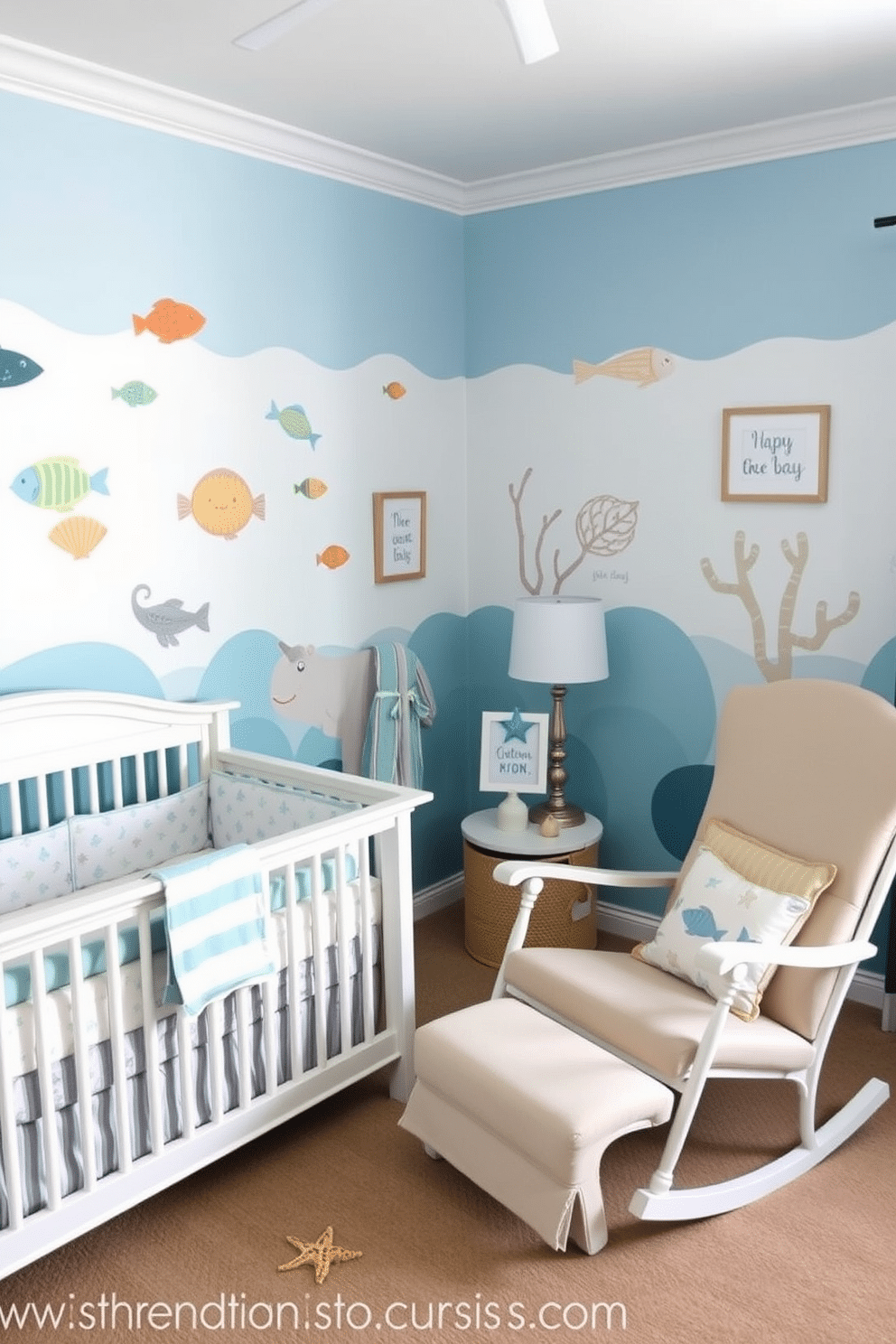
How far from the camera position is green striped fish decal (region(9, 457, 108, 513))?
255 centimetres

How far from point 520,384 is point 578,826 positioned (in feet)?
4.39

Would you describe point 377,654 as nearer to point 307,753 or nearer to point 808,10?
point 307,753

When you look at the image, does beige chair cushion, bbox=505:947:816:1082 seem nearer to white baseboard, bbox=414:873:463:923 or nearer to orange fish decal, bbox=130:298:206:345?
white baseboard, bbox=414:873:463:923

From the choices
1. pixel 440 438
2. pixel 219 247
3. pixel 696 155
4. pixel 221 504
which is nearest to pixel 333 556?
pixel 221 504

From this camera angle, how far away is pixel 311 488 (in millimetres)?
3203

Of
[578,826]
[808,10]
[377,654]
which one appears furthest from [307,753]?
[808,10]

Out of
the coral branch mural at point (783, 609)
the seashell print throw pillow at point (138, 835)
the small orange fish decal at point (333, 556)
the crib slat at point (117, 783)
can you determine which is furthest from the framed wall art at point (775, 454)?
the crib slat at point (117, 783)

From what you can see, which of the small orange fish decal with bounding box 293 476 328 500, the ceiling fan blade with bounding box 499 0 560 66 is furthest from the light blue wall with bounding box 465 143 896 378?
the ceiling fan blade with bounding box 499 0 560 66

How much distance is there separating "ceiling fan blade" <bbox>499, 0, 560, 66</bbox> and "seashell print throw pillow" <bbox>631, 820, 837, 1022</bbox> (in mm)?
1608

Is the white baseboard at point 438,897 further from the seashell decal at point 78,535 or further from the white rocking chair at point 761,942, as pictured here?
the seashell decal at point 78,535

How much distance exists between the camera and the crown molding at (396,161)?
8.15ft

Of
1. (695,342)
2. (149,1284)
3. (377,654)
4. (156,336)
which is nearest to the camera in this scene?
(149,1284)

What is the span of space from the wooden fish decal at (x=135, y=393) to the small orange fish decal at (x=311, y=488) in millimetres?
501

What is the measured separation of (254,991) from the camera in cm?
233
